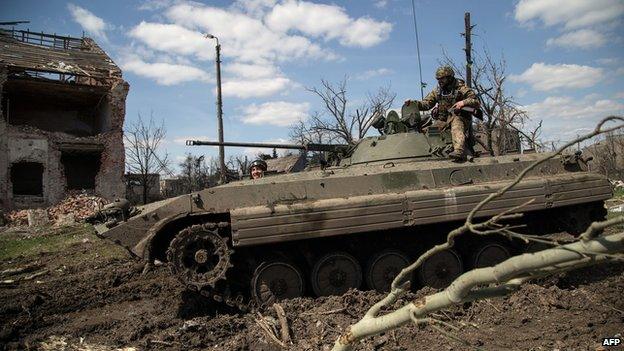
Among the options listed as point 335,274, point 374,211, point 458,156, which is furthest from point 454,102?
point 335,274

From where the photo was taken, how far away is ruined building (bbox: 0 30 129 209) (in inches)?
790

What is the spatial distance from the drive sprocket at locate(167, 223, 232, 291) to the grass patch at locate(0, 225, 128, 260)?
6.31 m

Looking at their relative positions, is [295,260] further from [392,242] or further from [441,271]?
[441,271]

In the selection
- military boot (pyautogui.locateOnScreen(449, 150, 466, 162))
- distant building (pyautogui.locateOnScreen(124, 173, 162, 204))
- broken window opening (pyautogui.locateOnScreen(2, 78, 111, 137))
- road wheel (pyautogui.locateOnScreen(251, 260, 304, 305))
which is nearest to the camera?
road wheel (pyautogui.locateOnScreen(251, 260, 304, 305))

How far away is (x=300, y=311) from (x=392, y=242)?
1.77m

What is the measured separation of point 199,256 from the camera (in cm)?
569

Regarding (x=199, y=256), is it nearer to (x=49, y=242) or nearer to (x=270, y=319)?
(x=270, y=319)

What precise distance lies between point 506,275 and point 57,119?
26.8 metres

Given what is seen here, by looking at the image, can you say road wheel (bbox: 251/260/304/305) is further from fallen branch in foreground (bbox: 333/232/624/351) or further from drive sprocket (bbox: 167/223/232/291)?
fallen branch in foreground (bbox: 333/232/624/351)

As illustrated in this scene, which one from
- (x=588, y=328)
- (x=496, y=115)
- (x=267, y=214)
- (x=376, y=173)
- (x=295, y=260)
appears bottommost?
(x=588, y=328)

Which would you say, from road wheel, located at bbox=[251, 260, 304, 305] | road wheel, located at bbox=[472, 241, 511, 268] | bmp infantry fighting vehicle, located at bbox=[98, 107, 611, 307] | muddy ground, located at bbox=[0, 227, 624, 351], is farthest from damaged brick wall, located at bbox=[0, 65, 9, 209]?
road wheel, located at bbox=[472, 241, 511, 268]

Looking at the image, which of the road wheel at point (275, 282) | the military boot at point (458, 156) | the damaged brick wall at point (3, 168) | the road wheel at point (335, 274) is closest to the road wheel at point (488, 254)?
the military boot at point (458, 156)

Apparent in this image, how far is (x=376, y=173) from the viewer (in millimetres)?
6582

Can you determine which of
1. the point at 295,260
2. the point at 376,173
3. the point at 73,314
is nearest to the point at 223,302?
the point at 295,260
